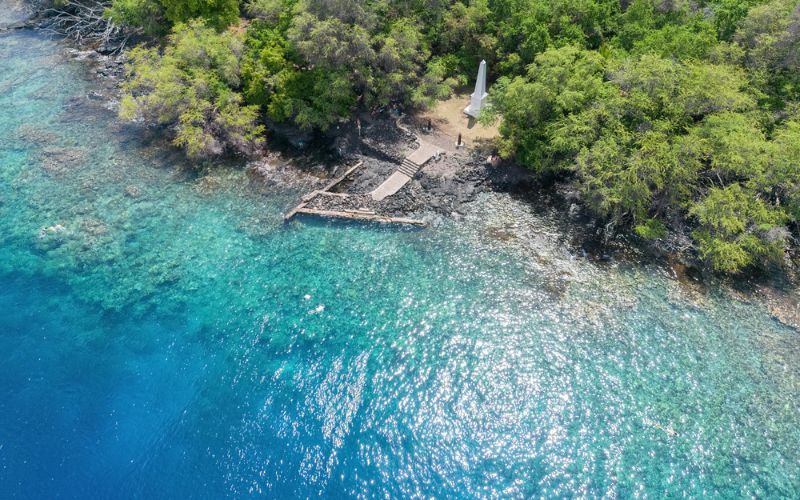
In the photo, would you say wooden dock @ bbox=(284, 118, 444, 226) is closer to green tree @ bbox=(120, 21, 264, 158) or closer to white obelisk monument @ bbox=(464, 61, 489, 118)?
white obelisk monument @ bbox=(464, 61, 489, 118)

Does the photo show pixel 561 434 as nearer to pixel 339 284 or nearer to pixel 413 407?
pixel 413 407

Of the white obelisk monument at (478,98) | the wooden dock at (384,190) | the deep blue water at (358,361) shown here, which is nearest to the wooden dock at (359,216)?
the wooden dock at (384,190)

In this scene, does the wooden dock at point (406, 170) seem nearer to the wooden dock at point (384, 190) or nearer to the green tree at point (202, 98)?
the wooden dock at point (384, 190)

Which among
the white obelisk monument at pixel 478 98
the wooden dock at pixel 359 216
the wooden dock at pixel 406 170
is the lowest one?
the wooden dock at pixel 359 216

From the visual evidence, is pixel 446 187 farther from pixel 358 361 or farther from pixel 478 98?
pixel 358 361

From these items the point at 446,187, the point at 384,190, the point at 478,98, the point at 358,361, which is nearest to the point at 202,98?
the point at 384,190

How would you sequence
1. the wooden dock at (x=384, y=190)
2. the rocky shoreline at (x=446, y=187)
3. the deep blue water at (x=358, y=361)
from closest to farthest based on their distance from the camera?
the deep blue water at (x=358, y=361) < the rocky shoreline at (x=446, y=187) < the wooden dock at (x=384, y=190)

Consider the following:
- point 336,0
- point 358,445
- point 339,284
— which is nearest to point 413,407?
point 358,445
